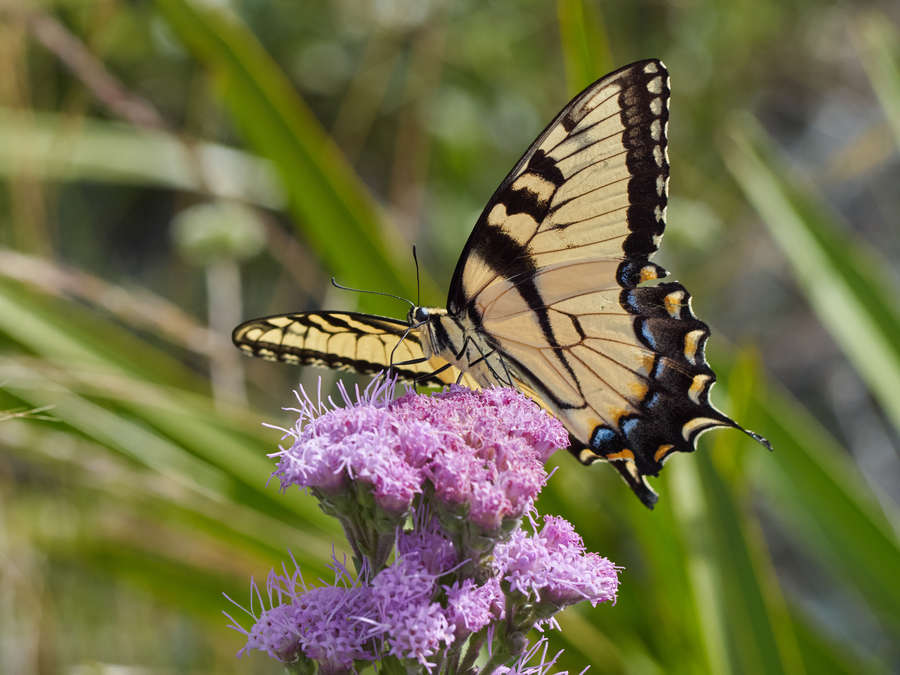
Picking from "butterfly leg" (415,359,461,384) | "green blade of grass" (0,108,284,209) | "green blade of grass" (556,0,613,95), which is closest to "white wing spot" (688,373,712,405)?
"butterfly leg" (415,359,461,384)

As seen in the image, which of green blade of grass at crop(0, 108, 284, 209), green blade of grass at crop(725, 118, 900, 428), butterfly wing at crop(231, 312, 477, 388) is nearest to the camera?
butterfly wing at crop(231, 312, 477, 388)

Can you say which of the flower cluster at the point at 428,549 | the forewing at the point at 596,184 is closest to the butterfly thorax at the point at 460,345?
the forewing at the point at 596,184

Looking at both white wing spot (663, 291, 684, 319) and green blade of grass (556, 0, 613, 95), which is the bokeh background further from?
white wing spot (663, 291, 684, 319)

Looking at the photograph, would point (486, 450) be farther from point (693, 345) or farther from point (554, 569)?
point (693, 345)

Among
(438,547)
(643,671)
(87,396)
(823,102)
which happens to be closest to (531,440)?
(438,547)

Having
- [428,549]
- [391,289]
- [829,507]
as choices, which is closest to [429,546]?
[428,549]

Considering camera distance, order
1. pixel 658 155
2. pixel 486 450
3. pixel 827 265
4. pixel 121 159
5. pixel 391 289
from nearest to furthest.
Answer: pixel 486 450, pixel 658 155, pixel 391 289, pixel 827 265, pixel 121 159
